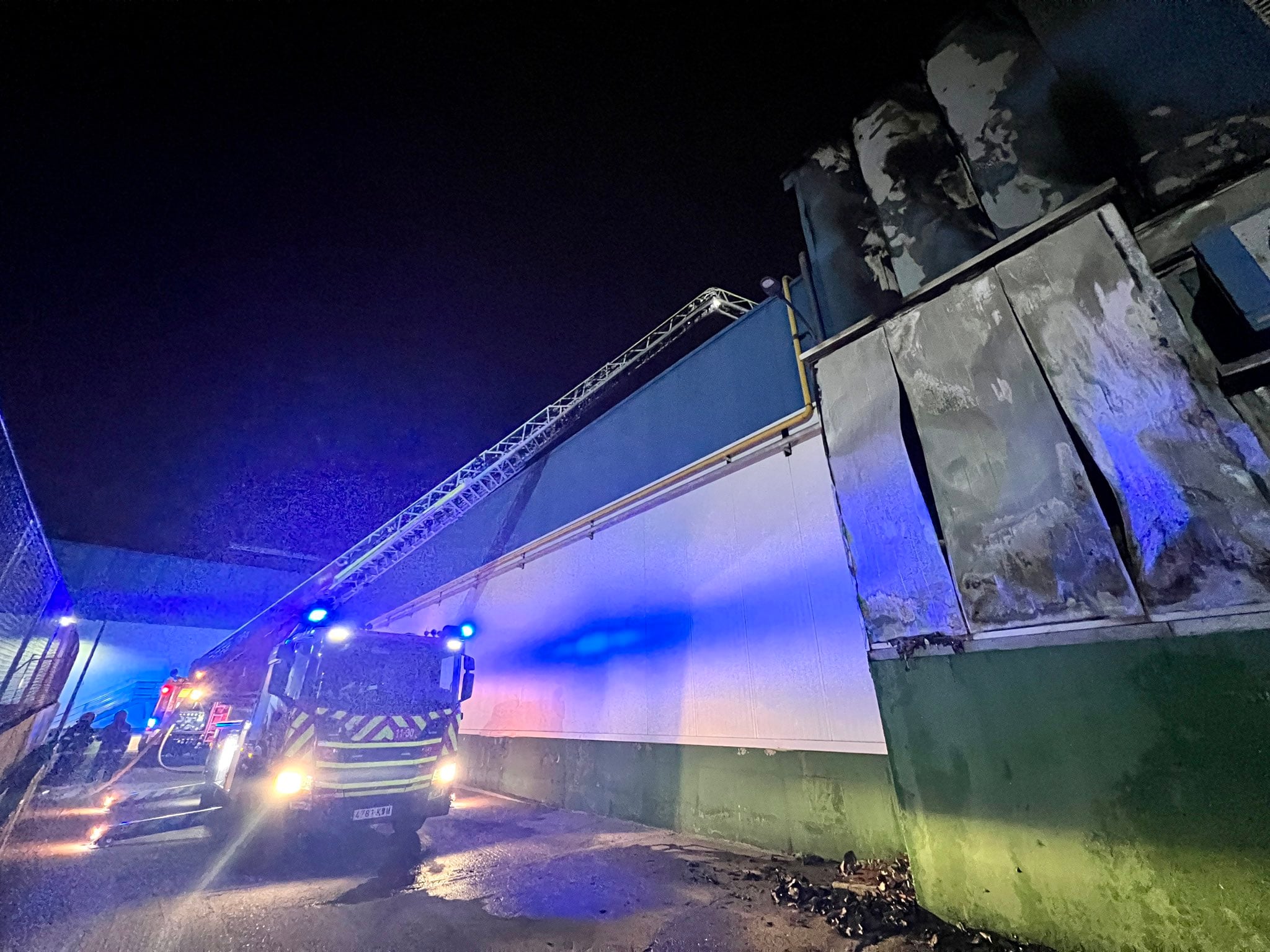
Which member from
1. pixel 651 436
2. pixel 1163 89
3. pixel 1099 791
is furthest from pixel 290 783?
pixel 1163 89

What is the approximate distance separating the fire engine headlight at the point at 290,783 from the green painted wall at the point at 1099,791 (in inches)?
233

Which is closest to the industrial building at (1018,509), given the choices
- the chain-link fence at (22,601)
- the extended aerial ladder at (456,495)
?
the extended aerial ladder at (456,495)

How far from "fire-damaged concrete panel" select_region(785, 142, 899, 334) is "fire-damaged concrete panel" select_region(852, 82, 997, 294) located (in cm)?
15

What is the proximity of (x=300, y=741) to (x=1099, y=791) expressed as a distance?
705 cm

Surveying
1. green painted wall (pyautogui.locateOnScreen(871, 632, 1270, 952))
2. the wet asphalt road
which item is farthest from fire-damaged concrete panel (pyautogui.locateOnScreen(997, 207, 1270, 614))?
the wet asphalt road

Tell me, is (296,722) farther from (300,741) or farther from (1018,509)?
(1018,509)

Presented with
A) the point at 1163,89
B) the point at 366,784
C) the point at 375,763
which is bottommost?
the point at 366,784

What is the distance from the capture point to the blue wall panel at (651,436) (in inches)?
247

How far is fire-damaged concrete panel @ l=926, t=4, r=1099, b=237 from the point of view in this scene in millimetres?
3695

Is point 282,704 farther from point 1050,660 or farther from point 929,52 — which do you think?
point 929,52

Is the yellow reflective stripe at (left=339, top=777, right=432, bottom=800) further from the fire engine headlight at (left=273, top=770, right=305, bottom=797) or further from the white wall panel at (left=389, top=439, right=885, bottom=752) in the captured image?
the white wall panel at (left=389, top=439, right=885, bottom=752)

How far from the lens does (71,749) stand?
42.6 feet

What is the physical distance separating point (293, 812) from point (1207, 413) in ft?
27.5

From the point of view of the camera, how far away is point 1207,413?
268 centimetres
